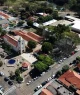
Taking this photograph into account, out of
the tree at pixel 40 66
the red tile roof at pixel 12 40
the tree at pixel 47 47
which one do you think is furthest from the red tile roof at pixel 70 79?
the red tile roof at pixel 12 40

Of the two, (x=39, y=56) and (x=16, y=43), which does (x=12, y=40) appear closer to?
(x=16, y=43)

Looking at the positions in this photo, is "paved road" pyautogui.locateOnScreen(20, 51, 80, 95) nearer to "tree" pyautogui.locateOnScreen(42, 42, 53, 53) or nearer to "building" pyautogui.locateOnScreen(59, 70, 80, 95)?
"building" pyautogui.locateOnScreen(59, 70, 80, 95)

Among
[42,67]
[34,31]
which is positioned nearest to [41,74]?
[42,67]

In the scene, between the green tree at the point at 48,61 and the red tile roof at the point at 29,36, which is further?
the red tile roof at the point at 29,36

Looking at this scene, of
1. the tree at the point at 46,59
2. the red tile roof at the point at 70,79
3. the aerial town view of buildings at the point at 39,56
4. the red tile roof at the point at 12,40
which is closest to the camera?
the red tile roof at the point at 70,79

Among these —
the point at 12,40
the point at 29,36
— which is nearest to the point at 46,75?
the point at 12,40

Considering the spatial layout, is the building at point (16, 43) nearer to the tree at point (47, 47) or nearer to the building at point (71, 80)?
the tree at point (47, 47)

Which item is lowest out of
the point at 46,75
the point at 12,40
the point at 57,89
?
the point at 46,75

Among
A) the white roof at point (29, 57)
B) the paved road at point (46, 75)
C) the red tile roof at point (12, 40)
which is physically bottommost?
the paved road at point (46, 75)

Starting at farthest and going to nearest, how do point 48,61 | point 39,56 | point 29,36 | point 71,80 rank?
point 29,36
point 39,56
point 48,61
point 71,80
